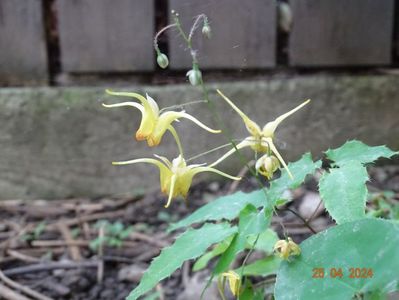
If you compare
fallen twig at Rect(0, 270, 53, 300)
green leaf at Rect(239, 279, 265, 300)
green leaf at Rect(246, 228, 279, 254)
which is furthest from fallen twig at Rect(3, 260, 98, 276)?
green leaf at Rect(239, 279, 265, 300)

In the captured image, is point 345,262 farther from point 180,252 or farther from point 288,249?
point 180,252

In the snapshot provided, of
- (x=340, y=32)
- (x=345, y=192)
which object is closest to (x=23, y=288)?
(x=345, y=192)

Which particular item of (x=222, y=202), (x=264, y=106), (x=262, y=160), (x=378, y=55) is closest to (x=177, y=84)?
(x=264, y=106)

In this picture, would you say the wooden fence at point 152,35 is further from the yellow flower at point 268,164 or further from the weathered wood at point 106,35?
the yellow flower at point 268,164

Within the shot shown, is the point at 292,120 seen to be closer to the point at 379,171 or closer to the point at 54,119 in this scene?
the point at 379,171

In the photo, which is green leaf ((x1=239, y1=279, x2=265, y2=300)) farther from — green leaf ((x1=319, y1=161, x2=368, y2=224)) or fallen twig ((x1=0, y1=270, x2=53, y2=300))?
fallen twig ((x1=0, y1=270, x2=53, y2=300))

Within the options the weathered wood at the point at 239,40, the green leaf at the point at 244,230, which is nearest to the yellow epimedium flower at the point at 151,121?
the green leaf at the point at 244,230
